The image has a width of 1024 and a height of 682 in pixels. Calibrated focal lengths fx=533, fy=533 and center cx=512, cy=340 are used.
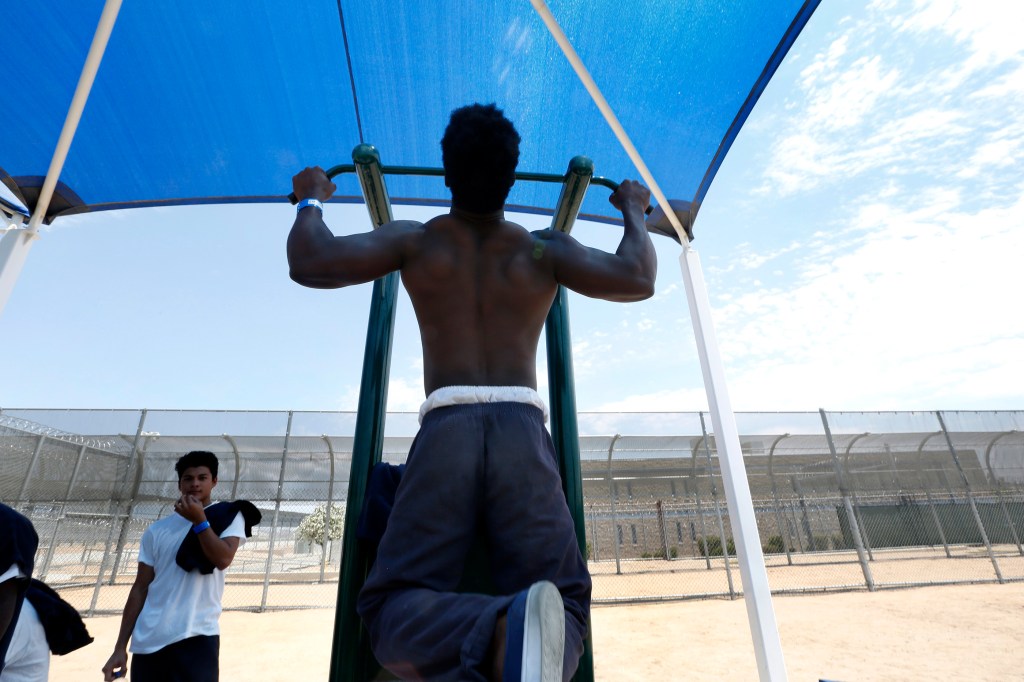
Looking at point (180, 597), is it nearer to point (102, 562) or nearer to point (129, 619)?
point (129, 619)

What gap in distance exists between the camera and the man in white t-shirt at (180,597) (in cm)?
222

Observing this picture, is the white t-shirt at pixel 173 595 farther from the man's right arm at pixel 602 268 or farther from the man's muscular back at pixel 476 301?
the man's right arm at pixel 602 268

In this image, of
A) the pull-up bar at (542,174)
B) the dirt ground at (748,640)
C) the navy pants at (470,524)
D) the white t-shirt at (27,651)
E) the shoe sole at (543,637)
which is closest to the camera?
the shoe sole at (543,637)

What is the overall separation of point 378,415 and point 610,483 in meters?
7.91

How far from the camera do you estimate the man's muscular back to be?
118 cm

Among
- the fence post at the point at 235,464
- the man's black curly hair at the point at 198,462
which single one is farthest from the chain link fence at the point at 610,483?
the man's black curly hair at the point at 198,462

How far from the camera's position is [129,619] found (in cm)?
245

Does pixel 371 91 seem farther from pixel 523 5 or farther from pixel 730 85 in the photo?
pixel 730 85

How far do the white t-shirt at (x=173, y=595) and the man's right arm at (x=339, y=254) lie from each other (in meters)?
1.89

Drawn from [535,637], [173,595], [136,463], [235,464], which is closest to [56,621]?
[173,595]

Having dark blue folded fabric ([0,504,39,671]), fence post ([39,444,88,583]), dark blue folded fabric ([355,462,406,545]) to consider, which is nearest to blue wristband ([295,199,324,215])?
dark blue folded fabric ([355,462,406,545])

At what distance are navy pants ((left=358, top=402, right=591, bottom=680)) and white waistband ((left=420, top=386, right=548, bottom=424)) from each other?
1 centimetres

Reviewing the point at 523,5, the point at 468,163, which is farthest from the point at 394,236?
the point at 523,5

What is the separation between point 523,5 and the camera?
2703mm
